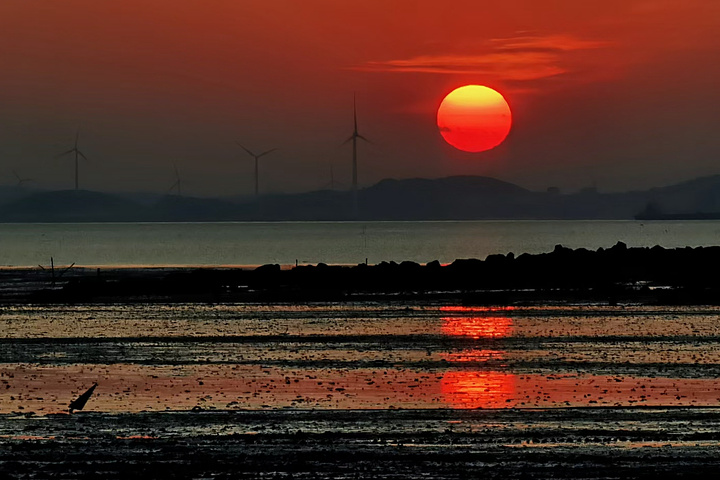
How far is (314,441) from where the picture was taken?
23.1 metres

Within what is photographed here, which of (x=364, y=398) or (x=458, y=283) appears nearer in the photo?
(x=364, y=398)

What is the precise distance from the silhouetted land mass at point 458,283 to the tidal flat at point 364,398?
58.8 ft

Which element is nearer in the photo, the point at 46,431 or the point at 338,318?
the point at 46,431

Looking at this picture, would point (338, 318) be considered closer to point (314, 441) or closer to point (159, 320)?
point (159, 320)

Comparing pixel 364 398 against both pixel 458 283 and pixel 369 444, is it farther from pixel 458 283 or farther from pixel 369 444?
pixel 458 283

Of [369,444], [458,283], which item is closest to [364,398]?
[369,444]

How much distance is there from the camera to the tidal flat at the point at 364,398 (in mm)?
21047

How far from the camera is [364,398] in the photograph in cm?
2908

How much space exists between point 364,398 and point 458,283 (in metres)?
54.5

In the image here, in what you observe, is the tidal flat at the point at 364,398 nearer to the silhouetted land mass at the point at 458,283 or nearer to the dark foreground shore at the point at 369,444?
the dark foreground shore at the point at 369,444

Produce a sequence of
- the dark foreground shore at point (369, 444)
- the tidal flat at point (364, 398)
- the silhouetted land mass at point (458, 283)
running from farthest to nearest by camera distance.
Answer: the silhouetted land mass at point (458, 283)
the tidal flat at point (364, 398)
the dark foreground shore at point (369, 444)

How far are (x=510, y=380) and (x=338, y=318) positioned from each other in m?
23.9

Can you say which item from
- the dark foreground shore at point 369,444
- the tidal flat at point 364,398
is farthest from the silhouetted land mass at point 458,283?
the dark foreground shore at point 369,444

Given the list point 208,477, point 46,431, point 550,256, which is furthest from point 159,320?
point 550,256
